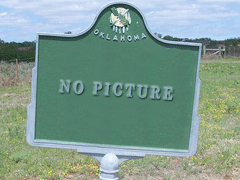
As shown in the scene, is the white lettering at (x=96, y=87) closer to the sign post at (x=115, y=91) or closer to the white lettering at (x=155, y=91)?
the sign post at (x=115, y=91)

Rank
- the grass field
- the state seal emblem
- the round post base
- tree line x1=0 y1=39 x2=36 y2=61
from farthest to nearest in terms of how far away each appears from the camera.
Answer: tree line x1=0 y1=39 x2=36 y2=61, the grass field, the round post base, the state seal emblem

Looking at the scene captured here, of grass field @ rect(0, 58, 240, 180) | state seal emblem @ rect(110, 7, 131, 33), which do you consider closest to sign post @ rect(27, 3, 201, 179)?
state seal emblem @ rect(110, 7, 131, 33)

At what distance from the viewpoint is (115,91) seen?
259cm

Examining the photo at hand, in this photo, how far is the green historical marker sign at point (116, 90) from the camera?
2.58 meters

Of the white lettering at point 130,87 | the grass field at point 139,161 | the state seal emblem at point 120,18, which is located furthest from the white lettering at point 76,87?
the grass field at point 139,161

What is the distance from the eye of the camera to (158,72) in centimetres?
261

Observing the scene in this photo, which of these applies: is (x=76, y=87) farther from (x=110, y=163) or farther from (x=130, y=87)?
(x=110, y=163)

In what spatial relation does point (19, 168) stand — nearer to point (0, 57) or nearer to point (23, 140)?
point (23, 140)

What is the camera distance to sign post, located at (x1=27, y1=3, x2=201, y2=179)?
2582 millimetres

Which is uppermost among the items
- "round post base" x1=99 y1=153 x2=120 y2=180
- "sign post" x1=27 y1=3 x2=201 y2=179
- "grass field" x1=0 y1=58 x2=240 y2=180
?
"sign post" x1=27 y1=3 x2=201 y2=179

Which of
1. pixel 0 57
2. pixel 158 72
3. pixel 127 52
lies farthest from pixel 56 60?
pixel 0 57

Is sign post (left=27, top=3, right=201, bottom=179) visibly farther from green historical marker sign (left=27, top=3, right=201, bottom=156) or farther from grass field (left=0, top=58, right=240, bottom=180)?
grass field (left=0, top=58, right=240, bottom=180)

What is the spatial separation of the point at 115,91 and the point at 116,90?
0.06 ft

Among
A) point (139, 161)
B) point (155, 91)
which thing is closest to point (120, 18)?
point (155, 91)
